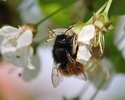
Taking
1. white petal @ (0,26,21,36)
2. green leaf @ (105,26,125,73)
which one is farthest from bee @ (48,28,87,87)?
green leaf @ (105,26,125,73)

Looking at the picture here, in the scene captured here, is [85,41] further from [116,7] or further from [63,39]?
[116,7]

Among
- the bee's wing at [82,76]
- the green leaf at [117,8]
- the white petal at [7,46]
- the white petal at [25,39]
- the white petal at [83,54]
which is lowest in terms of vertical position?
the white petal at [83,54]

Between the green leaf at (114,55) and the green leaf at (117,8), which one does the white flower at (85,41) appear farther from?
the green leaf at (114,55)

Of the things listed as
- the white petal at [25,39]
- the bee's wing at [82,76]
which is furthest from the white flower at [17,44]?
the bee's wing at [82,76]

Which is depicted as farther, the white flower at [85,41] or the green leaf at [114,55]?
the green leaf at [114,55]

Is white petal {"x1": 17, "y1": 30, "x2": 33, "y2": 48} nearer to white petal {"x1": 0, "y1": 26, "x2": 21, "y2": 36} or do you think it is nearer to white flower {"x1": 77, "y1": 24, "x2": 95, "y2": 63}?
white petal {"x1": 0, "y1": 26, "x2": 21, "y2": 36}

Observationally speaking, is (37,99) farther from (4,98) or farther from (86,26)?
(86,26)
